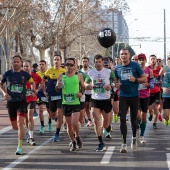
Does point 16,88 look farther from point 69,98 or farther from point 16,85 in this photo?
point 69,98

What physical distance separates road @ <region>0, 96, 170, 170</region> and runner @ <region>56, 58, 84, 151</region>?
58 centimetres

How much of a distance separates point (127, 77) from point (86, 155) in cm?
173

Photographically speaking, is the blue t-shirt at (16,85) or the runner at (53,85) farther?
the runner at (53,85)

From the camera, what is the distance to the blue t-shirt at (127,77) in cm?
1001

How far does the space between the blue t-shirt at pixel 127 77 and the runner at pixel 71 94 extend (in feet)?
2.72

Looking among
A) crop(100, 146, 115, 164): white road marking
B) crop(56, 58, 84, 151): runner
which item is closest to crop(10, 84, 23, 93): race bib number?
crop(56, 58, 84, 151): runner

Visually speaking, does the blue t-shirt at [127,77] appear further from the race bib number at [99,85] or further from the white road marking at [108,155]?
the white road marking at [108,155]

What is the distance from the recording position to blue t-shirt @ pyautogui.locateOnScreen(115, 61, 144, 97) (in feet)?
32.8

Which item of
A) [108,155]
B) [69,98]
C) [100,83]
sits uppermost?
[100,83]

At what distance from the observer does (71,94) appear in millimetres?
10094

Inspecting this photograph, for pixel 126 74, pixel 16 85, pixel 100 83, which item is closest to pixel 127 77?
pixel 126 74

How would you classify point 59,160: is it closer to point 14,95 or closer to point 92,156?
point 92,156

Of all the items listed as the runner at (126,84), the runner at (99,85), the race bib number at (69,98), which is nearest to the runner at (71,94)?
the race bib number at (69,98)

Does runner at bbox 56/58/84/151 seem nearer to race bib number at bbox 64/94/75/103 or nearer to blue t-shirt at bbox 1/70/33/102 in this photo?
race bib number at bbox 64/94/75/103
